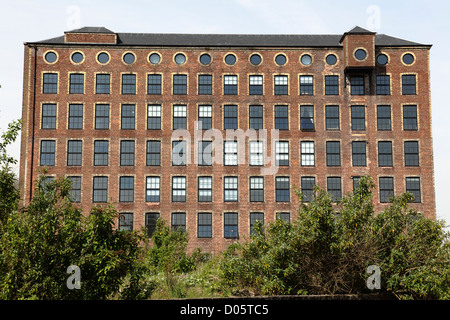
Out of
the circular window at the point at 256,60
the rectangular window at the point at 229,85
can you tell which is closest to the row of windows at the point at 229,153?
the rectangular window at the point at 229,85

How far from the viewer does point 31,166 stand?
4366 centimetres

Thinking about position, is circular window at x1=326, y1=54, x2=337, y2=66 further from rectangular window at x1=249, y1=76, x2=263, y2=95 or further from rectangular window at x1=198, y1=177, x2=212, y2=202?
rectangular window at x1=198, y1=177, x2=212, y2=202

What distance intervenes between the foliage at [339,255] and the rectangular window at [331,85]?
2384cm

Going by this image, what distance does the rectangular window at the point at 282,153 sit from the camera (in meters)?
44.4

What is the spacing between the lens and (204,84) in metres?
45.4

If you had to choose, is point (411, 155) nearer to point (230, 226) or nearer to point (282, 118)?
point (282, 118)

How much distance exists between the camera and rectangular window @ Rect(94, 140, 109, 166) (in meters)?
44.1

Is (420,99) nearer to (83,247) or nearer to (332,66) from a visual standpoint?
(332,66)

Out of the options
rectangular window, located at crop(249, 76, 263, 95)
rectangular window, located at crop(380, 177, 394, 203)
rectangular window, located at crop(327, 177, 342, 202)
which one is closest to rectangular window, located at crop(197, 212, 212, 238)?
rectangular window, located at crop(327, 177, 342, 202)

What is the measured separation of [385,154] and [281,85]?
1027 centimetres

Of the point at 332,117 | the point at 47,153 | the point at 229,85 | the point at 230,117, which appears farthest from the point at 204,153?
the point at 47,153
